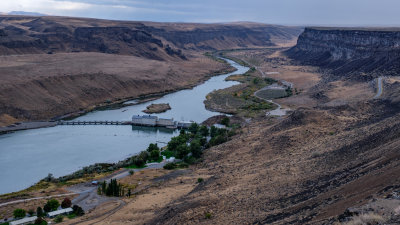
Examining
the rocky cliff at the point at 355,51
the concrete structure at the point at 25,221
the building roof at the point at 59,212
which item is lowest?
the concrete structure at the point at 25,221

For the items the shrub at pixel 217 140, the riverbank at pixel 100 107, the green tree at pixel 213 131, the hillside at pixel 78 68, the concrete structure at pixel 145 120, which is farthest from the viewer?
the hillside at pixel 78 68

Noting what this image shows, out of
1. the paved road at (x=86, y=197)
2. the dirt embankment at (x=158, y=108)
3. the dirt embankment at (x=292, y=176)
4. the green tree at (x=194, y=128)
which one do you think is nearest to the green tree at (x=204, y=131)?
the green tree at (x=194, y=128)

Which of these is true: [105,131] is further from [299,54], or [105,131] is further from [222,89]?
[299,54]

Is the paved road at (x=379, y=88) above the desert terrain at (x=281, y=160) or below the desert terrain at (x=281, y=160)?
above

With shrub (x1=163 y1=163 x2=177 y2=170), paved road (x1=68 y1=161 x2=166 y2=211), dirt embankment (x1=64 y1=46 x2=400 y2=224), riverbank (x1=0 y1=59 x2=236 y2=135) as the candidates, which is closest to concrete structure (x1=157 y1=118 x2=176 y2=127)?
dirt embankment (x1=64 y1=46 x2=400 y2=224)

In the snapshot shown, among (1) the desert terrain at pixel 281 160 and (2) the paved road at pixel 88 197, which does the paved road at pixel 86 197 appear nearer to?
(2) the paved road at pixel 88 197
